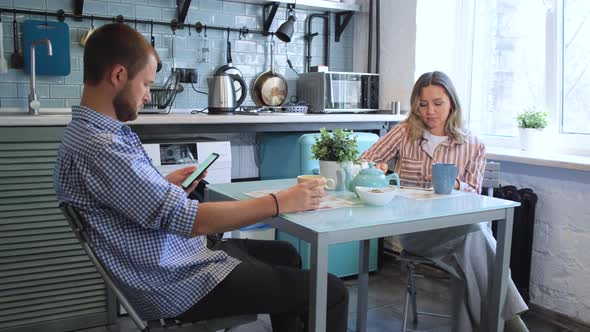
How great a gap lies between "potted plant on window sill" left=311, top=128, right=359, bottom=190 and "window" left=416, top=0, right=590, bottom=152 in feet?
5.22

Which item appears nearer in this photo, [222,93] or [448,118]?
[448,118]

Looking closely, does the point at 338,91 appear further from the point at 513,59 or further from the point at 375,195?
the point at 375,195

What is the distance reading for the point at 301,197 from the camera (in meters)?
1.54

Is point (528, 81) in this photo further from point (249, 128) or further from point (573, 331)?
point (249, 128)

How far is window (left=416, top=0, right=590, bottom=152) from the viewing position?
2934 mm

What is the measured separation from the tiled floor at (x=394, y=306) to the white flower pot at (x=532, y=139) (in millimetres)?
854

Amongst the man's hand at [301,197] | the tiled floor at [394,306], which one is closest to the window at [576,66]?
the tiled floor at [394,306]

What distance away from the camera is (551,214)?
2.80 m

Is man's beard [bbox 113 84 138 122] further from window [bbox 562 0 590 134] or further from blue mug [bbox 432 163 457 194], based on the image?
window [bbox 562 0 590 134]

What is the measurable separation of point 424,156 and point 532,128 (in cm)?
92

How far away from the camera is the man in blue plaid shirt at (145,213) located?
52.2 inches

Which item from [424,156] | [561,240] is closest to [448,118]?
[424,156]

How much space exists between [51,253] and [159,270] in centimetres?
133

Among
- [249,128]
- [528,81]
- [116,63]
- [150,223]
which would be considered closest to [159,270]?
[150,223]
